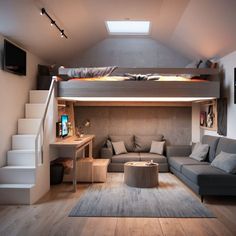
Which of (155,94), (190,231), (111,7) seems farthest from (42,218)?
(111,7)

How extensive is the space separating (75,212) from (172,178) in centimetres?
289

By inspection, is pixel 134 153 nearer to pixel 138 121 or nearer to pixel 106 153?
pixel 106 153

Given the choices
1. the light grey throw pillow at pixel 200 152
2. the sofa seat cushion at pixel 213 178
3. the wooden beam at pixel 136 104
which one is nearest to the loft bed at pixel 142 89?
the light grey throw pillow at pixel 200 152

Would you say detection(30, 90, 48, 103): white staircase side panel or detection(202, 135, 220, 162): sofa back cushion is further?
detection(30, 90, 48, 103): white staircase side panel

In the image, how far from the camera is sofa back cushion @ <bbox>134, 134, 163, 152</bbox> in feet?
24.5

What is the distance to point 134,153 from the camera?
7.21 m

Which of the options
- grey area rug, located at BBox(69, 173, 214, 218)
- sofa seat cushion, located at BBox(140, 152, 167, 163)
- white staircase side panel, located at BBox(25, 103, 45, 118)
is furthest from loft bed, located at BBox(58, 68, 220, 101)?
sofa seat cushion, located at BBox(140, 152, 167, 163)

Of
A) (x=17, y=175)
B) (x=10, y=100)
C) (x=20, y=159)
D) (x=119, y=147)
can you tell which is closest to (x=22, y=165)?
(x=20, y=159)

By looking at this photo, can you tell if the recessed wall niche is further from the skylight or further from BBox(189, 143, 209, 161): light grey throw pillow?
the skylight

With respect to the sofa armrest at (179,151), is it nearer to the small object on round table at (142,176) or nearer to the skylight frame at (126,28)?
the small object on round table at (142,176)

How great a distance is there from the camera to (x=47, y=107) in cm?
505

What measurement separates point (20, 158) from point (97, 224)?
6.93 feet

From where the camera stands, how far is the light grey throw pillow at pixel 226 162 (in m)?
4.55

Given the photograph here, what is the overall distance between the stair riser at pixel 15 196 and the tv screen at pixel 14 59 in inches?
81.5
